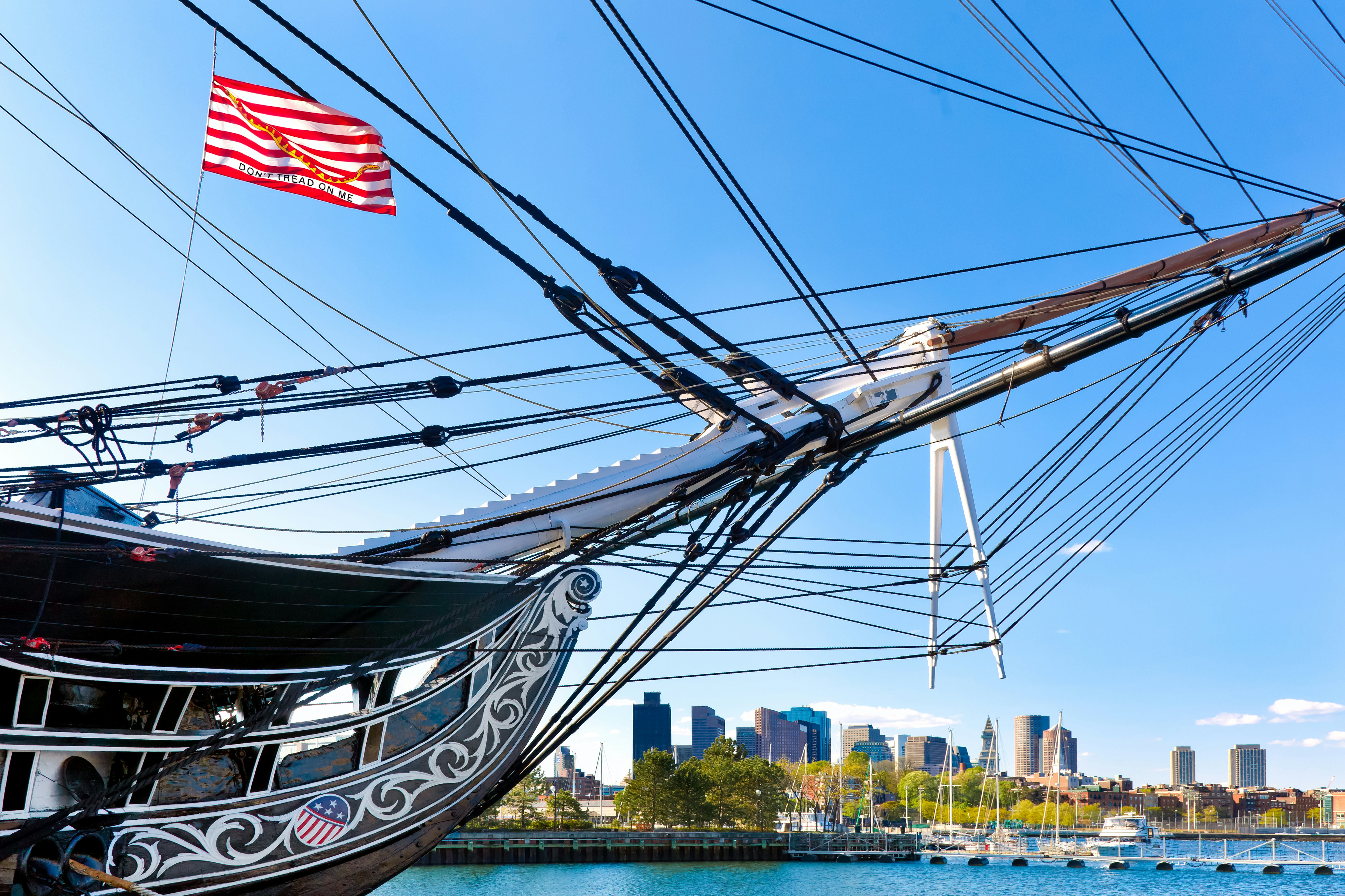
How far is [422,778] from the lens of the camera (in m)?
7.03

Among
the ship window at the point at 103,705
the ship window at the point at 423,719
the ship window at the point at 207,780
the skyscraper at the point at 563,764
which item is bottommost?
the skyscraper at the point at 563,764

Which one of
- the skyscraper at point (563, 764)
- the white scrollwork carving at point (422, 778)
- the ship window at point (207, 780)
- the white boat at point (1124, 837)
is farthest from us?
the skyscraper at point (563, 764)

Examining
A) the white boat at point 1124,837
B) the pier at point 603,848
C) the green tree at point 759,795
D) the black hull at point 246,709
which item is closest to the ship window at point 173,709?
the black hull at point 246,709

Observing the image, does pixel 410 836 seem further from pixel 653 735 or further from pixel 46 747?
pixel 653 735

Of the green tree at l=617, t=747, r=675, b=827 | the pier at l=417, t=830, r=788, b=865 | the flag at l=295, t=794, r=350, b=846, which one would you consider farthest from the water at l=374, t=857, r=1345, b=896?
the flag at l=295, t=794, r=350, b=846

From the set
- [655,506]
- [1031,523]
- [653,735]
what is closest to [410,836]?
[655,506]

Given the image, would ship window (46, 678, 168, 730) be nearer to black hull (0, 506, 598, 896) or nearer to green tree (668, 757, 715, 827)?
black hull (0, 506, 598, 896)

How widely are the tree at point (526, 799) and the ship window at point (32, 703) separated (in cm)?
4627

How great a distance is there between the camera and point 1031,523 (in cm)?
855

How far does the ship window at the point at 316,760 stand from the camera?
666 centimetres

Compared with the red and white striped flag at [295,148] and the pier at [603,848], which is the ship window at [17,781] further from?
the pier at [603,848]

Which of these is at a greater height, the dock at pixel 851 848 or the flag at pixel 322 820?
the flag at pixel 322 820

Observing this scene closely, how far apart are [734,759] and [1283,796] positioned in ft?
436

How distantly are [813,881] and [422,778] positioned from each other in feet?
111
